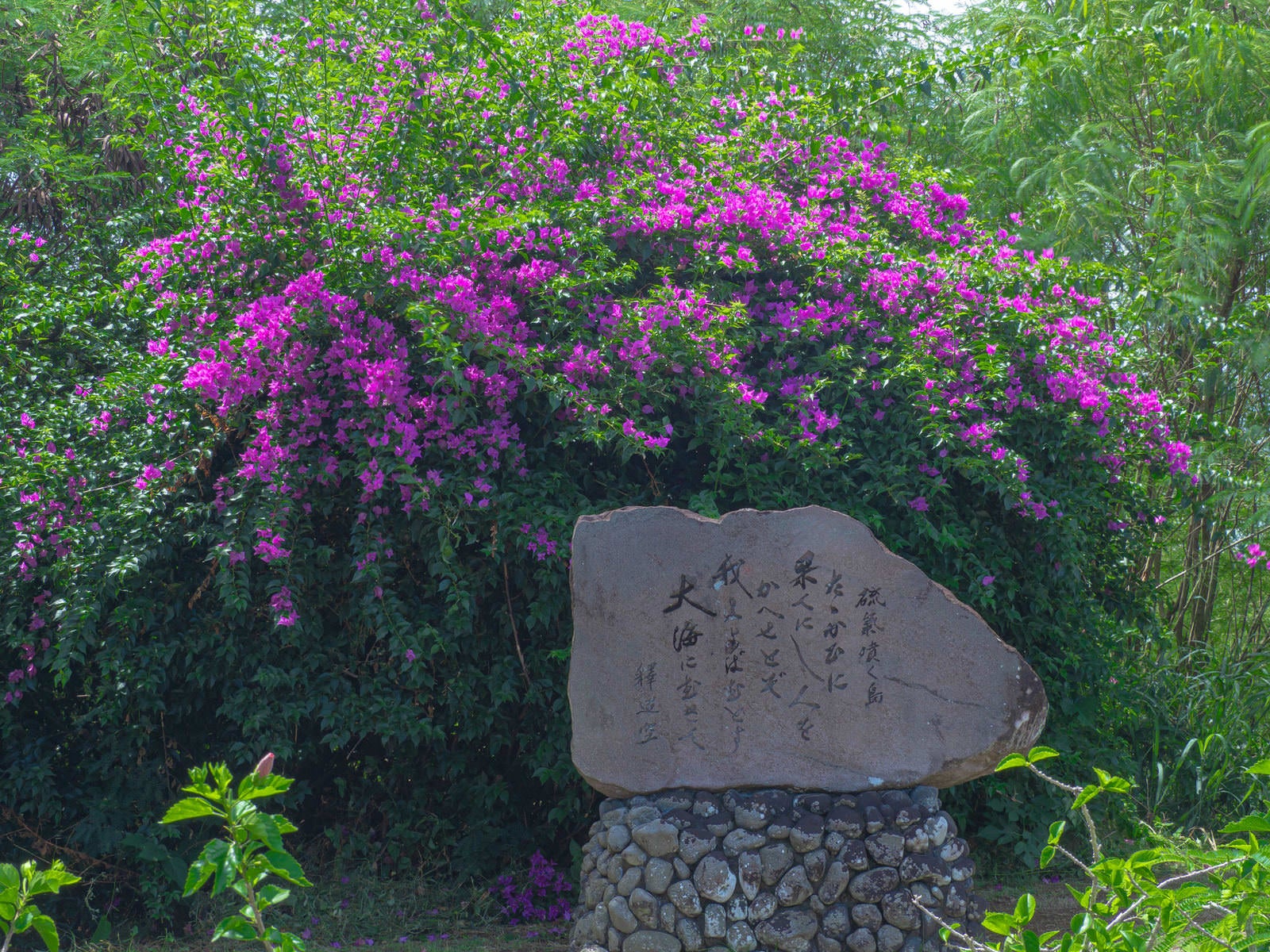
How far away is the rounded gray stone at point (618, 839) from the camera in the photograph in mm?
3406

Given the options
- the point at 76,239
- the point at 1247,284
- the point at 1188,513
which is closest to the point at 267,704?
the point at 76,239

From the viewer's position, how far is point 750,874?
3.31 metres

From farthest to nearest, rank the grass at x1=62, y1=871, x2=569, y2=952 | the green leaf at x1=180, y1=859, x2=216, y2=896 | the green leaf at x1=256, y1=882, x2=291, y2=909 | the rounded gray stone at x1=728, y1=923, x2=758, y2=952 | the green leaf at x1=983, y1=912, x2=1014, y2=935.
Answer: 1. the grass at x1=62, y1=871, x2=569, y2=952
2. the rounded gray stone at x1=728, y1=923, x2=758, y2=952
3. the green leaf at x1=983, y1=912, x2=1014, y2=935
4. the green leaf at x1=256, y1=882, x2=291, y2=909
5. the green leaf at x1=180, y1=859, x2=216, y2=896

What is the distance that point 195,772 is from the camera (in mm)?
1515

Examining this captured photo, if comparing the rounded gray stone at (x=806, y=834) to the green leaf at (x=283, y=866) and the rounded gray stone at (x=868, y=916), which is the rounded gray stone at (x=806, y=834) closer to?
the rounded gray stone at (x=868, y=916)

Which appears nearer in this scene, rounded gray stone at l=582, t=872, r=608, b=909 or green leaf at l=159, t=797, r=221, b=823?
green leaf at l=159, t=797, r=221, b=823

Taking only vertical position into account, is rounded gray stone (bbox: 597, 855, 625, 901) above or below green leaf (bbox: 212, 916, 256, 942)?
below

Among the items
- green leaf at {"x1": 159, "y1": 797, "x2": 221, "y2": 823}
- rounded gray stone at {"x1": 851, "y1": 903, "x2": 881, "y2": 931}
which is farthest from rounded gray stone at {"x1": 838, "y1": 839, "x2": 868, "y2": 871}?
green leaf at {"x1": 159, "y1": 797, "x2": 221, "y2": 823}

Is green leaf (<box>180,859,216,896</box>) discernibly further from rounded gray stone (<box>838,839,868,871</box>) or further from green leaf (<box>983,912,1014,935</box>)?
rounded gray stone (<box>838,839,868,871</box>)

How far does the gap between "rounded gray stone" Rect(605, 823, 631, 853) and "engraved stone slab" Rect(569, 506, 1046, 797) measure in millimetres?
117

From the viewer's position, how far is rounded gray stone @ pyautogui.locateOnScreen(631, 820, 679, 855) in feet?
11.0

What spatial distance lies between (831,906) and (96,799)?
8.57 feet

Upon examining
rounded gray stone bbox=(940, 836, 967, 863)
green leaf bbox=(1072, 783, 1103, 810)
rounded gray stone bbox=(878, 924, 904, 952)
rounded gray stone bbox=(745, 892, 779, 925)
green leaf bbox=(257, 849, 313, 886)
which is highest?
green leaf bbox=(1072, 783, 1103, 810)

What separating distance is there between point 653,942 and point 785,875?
0.44m
